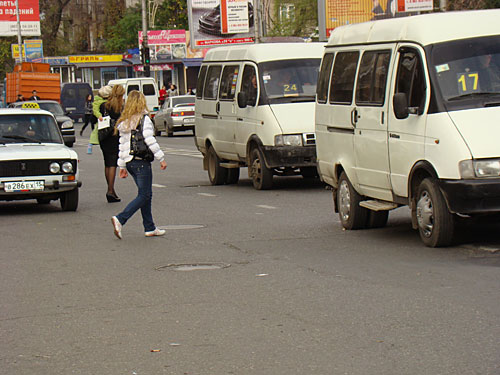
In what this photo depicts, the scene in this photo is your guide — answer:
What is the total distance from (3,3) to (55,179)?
235 feet

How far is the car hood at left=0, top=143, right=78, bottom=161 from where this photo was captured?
594 inches

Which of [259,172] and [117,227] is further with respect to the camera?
[259,172]

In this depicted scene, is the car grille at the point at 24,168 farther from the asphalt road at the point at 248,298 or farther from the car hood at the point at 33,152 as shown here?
the asphalt road at the point at 248,298

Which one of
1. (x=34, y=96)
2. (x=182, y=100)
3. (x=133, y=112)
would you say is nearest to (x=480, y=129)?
(x=133, y=112)

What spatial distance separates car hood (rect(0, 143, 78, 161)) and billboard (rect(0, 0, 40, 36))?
70847 millimetres

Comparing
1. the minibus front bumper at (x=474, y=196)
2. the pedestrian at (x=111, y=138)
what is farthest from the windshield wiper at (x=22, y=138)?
the minibus front bumper at (x=474, y=196)

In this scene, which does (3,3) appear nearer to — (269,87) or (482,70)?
(269,87)

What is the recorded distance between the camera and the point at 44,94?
5431 cm

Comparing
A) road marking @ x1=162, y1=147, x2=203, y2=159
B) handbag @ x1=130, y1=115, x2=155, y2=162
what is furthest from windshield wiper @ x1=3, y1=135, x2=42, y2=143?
road marking @ x1=162, y1=147, x2=203, y2=159

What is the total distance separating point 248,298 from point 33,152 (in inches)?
311

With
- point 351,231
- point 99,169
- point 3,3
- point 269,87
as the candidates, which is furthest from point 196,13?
point 351,231

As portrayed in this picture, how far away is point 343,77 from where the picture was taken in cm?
1230

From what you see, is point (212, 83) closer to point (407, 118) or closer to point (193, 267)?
point (407, 118)

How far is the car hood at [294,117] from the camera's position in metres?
17.3
